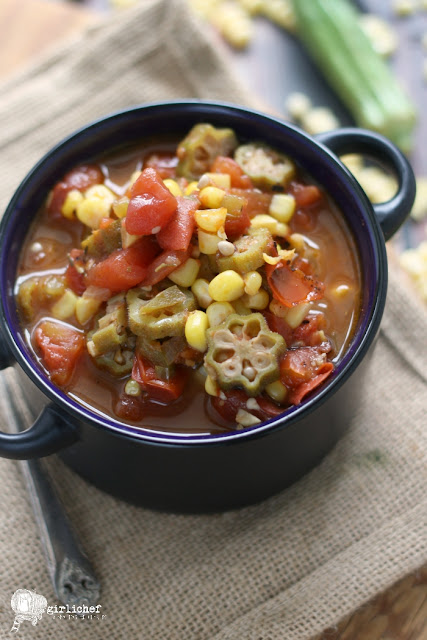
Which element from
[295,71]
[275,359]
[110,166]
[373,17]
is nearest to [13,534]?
[275,359]

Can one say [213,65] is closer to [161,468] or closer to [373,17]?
[373,17]

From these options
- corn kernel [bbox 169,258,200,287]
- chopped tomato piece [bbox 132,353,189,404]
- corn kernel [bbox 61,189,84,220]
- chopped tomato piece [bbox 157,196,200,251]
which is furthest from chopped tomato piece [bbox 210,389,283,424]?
corn kernel [bbox 61,189,84,220]

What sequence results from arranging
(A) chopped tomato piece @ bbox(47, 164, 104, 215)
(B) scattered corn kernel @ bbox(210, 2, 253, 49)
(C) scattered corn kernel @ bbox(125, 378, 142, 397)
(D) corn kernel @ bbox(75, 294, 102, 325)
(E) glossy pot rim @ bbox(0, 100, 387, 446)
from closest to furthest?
(E) glossy pot rim @ bbox(0, 100, 387, 446) → (C) scattered corn kernel @ bbox(125, 378, 142, 397) → (D) corn kernel @ bbox(75, 294, 102, 325) → (A) chopped tomato piece @ bbox(47, 164, 104, 215) → (B) scattered corn kernel @ bbox(210, 2, 253, 49)

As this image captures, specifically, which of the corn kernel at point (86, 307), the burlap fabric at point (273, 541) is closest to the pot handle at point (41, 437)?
the corn kernel at point (86, 307)

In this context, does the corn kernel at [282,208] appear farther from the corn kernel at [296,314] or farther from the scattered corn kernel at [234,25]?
the scattered corn kernel at [234,25]

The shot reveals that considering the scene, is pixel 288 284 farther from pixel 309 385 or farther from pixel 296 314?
pixel 309 385

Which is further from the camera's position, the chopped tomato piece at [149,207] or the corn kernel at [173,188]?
the corn kernel at [173,188]

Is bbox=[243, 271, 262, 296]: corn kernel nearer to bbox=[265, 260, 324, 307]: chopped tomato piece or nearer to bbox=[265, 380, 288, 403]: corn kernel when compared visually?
bbox=[265, 260, 324, 307]: chopped tomato piece
